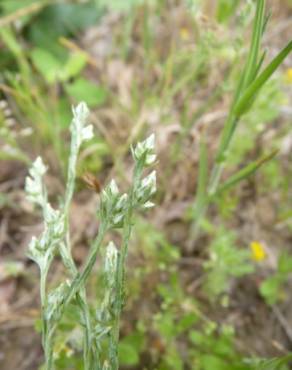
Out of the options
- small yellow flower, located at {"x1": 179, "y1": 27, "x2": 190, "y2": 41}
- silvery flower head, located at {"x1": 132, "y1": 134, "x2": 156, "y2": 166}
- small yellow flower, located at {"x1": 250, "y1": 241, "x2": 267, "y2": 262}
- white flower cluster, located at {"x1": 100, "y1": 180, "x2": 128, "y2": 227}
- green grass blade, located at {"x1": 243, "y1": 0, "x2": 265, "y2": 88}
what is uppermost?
small yellow flower, located at {"x1": 179, "y1": 27, "x2": 190, "y2": 41}

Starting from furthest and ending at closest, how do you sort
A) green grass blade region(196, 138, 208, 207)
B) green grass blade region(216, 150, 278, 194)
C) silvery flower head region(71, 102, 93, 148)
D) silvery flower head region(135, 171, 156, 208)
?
green grass blade region(196, 138, 208, 207) < green grass blade region(216, 150, 278, 194) < silvery flower head region(71, 102, 93, 148) < silvery flower head region(135, 171, 156, 208)

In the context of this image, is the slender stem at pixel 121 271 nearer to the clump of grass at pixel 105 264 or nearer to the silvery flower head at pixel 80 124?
the clump of grass at pixel 105 264

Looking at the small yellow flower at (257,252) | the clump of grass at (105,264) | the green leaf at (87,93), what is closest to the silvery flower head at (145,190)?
the clump of grass at (105,264)

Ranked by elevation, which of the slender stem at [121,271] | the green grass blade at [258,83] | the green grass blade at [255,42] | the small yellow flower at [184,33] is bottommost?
the slender stem at [121,271]

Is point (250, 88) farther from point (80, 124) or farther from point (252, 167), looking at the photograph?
point (80, 124)

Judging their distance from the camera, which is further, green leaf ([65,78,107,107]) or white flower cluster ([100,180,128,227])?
green leaf ([65,78,107,107])

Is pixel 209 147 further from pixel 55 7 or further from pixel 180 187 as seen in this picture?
pixel 55 7

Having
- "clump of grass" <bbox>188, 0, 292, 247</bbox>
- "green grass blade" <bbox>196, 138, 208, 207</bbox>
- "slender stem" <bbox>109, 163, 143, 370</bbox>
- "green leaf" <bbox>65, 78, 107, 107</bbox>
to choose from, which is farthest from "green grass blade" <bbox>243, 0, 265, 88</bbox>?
"green leaf" <bbox>65, 78, 107, 107</bbox>

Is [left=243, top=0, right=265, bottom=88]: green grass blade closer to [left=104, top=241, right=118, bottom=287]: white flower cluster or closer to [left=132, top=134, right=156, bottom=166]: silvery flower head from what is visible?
[left=132, top=134, right=156, bottom=166]: silvery flower head
